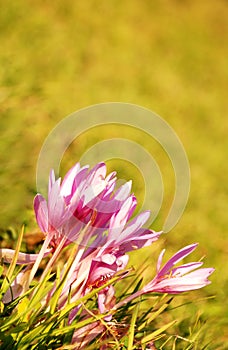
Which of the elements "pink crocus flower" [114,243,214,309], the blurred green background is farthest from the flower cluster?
the blurred green background

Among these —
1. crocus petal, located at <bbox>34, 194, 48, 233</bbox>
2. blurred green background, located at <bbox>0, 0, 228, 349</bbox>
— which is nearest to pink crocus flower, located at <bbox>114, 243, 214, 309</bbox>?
crocus petal, located at <bbox>34, 194, 48, 233</bbox>

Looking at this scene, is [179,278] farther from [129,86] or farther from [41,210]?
[129,86]

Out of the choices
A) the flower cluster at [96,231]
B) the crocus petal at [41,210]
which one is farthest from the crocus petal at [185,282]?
the crocus petal at [41,210]

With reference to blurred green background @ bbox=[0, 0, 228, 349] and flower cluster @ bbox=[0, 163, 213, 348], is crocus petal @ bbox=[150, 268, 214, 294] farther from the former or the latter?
blurred green background @ bbox=[0, 0, 228, 349]

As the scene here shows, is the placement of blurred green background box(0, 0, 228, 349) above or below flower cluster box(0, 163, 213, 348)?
above

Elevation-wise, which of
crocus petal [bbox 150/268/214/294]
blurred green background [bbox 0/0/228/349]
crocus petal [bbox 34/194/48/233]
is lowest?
crocus petal [bbox 34/194/48/233]

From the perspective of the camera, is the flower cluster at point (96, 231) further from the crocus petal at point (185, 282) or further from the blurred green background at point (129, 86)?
the blurred green background at point (129, 86)

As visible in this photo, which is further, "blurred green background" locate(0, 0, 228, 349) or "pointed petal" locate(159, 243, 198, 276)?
"blurred green background" locate(0, 0, 228, 349)
